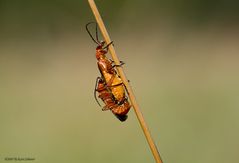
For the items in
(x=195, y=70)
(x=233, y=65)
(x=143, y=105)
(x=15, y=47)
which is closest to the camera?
(x=143, y=105)

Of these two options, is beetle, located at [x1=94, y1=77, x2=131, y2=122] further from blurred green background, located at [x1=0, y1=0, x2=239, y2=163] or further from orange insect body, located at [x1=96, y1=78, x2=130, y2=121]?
blurred green background, located at [x1=0, y1=0, x2=239, y2=163]

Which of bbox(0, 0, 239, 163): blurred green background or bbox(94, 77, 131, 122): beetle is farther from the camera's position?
bbox(0, 0, 239, 163): blurred green background

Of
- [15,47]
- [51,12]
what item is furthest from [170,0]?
[15,47]

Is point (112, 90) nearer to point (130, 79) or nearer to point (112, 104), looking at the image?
point (112, 104)

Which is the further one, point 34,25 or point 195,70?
point 34,25

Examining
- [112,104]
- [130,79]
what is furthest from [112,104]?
[130,79]

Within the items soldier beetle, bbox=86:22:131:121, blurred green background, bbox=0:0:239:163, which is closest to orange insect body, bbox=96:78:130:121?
soldier beetle, bbox=86:22:131:121

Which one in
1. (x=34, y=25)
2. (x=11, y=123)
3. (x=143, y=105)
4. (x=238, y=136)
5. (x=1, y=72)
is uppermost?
(x=34, y=25)

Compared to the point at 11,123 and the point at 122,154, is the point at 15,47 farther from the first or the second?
the point at 122,154

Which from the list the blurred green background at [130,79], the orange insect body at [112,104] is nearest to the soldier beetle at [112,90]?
the orange insect body at [112,104]
